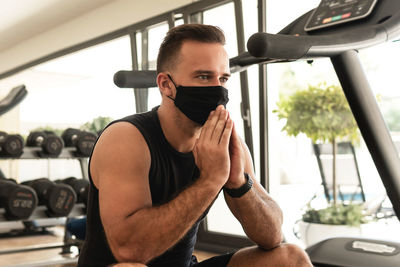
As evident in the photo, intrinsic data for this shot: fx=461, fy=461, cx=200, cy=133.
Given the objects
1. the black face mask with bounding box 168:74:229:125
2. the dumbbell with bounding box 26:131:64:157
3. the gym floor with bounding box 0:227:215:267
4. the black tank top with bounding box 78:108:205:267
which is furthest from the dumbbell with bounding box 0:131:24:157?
the black face mask with bounding box 168:74:229:125

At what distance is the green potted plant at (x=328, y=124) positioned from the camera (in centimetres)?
279

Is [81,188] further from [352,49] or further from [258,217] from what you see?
[352,49]

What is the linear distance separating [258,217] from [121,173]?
45 centimetres

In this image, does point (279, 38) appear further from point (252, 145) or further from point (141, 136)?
point (252, 145)

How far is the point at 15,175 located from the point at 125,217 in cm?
604

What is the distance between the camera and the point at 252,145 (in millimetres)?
3570

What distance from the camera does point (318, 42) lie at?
1309 mm

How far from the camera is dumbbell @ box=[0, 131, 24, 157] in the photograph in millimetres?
3488

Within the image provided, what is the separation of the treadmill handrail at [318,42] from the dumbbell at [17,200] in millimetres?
2584

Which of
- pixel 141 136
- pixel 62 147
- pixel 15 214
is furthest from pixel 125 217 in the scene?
pixel 62 147

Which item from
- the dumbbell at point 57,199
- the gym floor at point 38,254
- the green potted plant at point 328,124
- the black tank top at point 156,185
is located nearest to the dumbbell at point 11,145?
the dumbbell at point 57,199


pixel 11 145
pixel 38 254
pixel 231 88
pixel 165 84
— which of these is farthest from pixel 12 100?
pixel 165 84

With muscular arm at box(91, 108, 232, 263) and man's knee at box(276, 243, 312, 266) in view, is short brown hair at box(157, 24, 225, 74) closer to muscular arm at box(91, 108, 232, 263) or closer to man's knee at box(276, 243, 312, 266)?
muscular arm at box(91, 108, 232, 263)

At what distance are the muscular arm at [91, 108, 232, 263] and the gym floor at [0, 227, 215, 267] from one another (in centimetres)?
219
